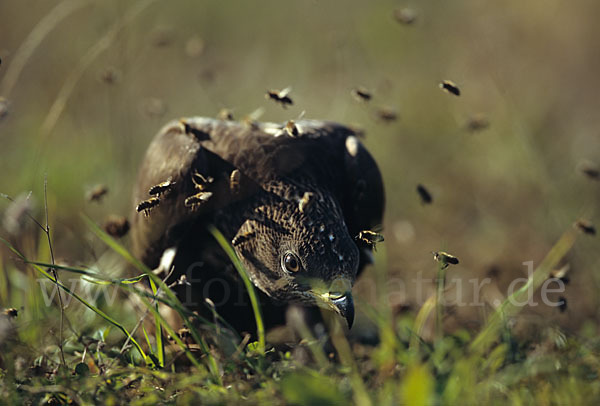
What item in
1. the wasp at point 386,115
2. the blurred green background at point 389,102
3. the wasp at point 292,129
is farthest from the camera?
the blurred green background at point 389,102

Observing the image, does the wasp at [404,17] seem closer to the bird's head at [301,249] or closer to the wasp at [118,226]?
the bird's head at [301,249]

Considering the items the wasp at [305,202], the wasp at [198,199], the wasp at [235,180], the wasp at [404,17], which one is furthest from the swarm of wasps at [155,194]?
the wasp at [404,17]

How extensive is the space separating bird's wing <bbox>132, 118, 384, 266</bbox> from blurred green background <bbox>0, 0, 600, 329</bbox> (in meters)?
0.79

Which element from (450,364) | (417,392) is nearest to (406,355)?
(450,364)

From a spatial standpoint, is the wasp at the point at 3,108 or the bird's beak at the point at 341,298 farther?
the wasp at the point at 3,108

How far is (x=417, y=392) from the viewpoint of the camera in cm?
217

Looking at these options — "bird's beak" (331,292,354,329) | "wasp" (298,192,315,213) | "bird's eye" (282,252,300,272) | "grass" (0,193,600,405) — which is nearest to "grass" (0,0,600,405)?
"grass" (0,193,600,405)

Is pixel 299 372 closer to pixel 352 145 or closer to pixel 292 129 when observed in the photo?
pixel 292 129

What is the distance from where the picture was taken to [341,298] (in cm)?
310

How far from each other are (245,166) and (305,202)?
482 mm

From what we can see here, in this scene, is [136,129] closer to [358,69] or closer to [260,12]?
[358,69]

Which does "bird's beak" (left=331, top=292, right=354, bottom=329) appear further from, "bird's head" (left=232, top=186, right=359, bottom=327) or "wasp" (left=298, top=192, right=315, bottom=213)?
"wasp" (left=298, top=192, right=315, bottom=213)

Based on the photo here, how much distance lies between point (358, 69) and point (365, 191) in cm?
539

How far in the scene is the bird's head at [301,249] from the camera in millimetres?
3156
